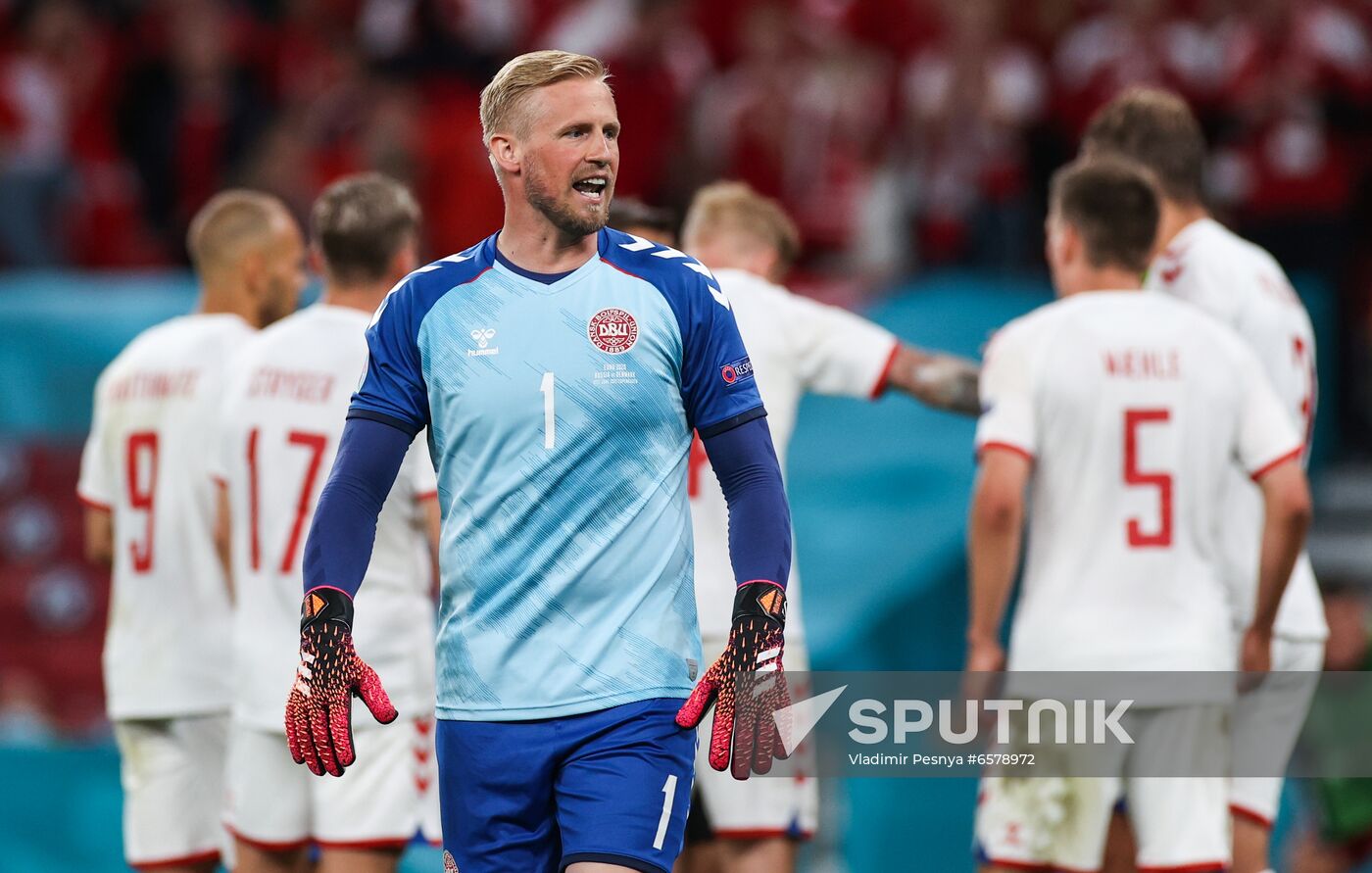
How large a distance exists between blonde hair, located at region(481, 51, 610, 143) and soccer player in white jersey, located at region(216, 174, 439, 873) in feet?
5.62

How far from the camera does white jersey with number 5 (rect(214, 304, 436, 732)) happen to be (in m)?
5.77

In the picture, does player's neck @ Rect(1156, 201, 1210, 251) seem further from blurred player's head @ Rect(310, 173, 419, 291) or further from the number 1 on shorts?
the number 1 on shorts

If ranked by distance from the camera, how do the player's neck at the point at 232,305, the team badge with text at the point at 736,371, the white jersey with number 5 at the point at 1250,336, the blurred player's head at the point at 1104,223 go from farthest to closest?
the player's neck at the point at 232,305 < the white jersey with number 5 at the point at 1250,336 < the blurred player's head at the point at 1104,223 < the team badge with text at the point at 736,371

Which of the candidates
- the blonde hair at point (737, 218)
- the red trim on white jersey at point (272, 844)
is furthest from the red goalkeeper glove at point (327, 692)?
the blonde hair at point (737, 218)

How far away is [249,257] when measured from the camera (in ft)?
21.6

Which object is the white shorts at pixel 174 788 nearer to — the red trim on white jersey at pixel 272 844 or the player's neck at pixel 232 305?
the red trim on white jersey at pixel 272 844

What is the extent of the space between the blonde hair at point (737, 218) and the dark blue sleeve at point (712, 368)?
2242 mm

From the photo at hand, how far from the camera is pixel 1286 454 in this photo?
552 centimetres

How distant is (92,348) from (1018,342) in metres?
6.18

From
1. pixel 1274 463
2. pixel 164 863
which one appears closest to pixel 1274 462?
pixel 1274 463

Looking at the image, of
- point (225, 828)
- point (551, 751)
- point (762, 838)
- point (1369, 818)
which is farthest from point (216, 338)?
point (1369, 818)

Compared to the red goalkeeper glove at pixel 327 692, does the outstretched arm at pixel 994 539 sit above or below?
above

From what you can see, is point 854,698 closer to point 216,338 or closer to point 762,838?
point 762,838

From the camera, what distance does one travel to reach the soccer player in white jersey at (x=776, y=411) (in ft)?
19.6
